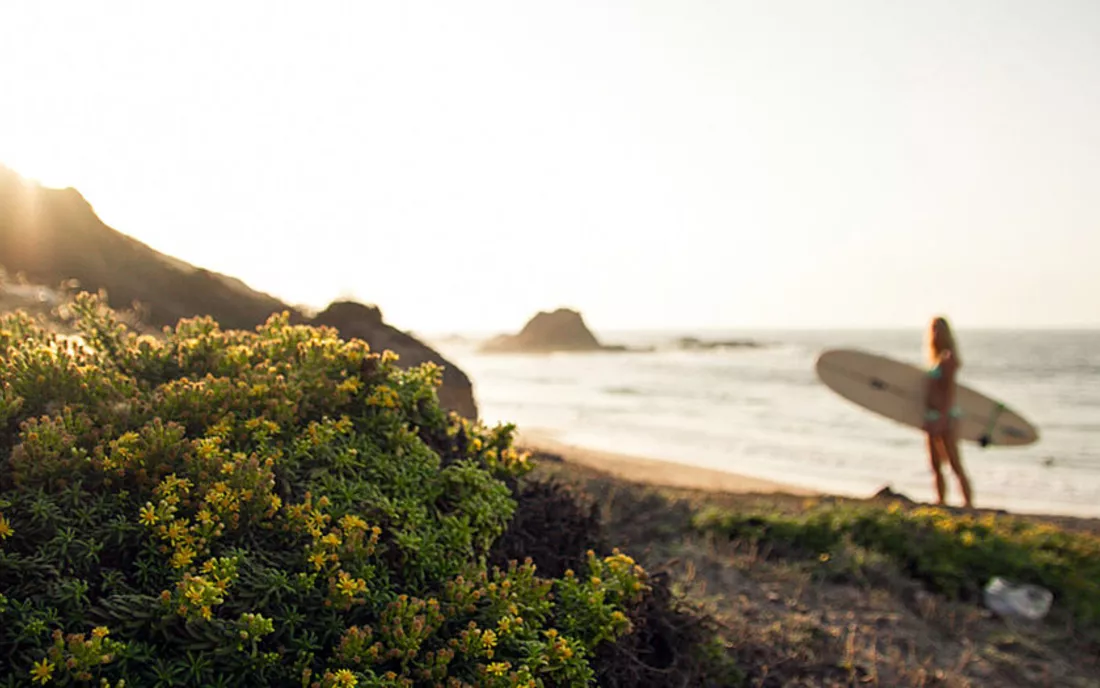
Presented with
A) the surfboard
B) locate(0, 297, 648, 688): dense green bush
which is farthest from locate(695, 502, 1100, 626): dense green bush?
the surfboard

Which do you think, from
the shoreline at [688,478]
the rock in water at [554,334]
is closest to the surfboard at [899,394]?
the shoreline at [688,478]

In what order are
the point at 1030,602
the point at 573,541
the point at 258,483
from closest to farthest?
the point at 258,483, the point at 573,541, the point at 1030,602

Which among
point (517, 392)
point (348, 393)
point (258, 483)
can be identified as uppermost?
point (348, 393)

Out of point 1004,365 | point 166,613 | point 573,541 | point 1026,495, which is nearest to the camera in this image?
point 166,613

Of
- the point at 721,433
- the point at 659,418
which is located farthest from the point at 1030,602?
the point at 659,418

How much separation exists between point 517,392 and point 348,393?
24.1 metres

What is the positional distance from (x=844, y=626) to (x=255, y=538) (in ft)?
11.3

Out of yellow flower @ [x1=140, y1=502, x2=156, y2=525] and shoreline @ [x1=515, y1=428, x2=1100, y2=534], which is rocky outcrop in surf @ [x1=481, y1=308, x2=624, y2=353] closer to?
shoreline @ [x1=515, y1=428, x2=1100, y2=534]

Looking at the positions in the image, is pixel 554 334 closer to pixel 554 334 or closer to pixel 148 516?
pixel 554 334

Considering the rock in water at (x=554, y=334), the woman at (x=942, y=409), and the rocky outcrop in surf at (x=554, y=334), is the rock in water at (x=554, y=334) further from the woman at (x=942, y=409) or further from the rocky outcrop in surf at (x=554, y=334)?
the woman at (x=942, y=409)

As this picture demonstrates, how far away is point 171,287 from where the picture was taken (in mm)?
8320

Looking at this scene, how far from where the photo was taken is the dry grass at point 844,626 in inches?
145

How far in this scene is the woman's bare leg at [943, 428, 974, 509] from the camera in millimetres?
8977

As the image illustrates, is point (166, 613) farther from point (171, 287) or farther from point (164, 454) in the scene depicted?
point (171, 287)
